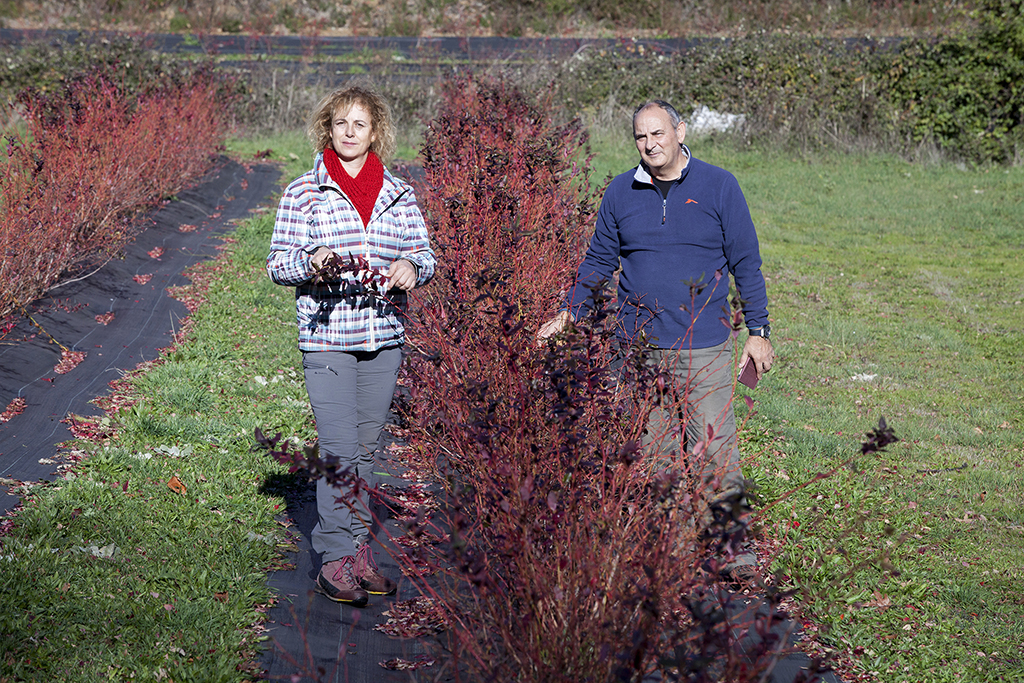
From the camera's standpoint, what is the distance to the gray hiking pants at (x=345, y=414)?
12.0 ft

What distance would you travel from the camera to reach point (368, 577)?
379cm

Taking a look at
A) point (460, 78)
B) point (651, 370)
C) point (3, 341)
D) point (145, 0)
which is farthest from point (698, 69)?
point (145, 0)

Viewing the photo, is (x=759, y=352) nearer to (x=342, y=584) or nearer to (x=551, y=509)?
(x=551, y=509)

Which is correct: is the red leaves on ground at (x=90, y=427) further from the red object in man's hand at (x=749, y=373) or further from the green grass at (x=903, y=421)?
the green grass at (x=903, y=421)

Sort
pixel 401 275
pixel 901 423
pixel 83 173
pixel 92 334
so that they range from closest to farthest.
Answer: pixel 401 275, pixel 901 423, pixel 92 334, pixel 83 173

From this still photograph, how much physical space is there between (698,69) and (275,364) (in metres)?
13.0

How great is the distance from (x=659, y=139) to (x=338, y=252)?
137cm

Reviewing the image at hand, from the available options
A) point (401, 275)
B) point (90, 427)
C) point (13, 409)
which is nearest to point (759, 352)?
point (401, 275)

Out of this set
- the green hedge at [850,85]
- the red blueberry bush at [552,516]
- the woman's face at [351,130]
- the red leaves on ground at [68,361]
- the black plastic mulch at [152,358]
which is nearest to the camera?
the red blueberry bush at [552,516]

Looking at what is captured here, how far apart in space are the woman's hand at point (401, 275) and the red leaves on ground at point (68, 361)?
138 inches

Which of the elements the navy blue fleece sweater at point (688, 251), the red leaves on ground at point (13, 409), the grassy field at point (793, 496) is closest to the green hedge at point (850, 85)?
the grassy field at point (793, 496)

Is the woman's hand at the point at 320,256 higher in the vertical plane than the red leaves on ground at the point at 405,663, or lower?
higher

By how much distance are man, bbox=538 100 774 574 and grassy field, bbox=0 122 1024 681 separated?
0.80m

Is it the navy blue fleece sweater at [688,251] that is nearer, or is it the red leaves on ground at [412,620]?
the red leaves on ground at [412,620]
